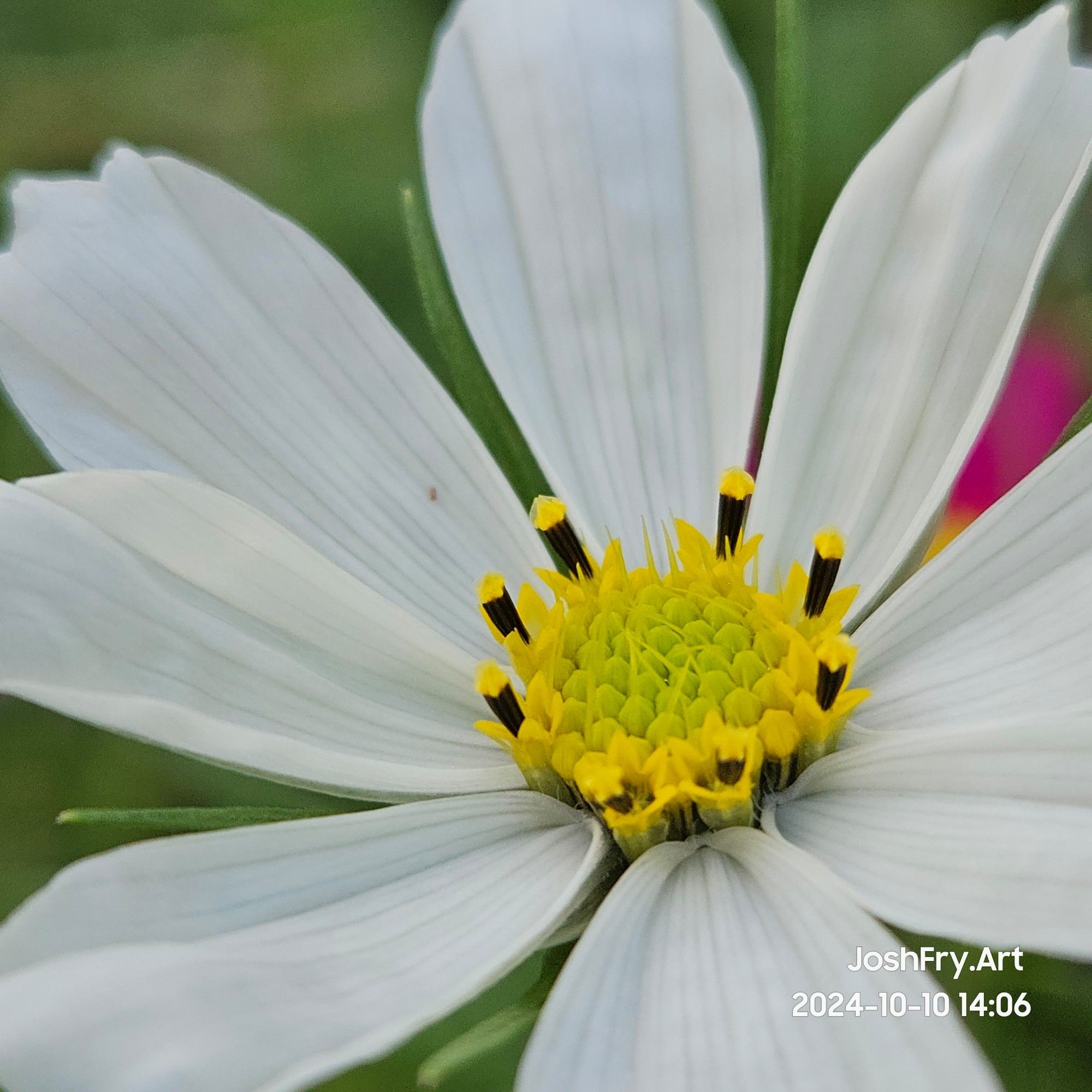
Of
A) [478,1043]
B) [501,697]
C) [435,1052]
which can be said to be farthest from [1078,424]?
[435,1052]

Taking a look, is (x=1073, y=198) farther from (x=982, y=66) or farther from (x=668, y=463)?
(x=668, y=463)

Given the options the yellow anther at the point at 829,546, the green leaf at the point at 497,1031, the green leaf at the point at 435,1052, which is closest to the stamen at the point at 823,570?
the yellow anther at the point at 829,546

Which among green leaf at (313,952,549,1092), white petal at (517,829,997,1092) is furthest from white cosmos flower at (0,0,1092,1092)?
green leaf at (313,952,549,1092)

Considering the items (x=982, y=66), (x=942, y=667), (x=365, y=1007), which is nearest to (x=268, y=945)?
(x=365, y=1007)

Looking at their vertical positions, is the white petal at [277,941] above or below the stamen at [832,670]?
below

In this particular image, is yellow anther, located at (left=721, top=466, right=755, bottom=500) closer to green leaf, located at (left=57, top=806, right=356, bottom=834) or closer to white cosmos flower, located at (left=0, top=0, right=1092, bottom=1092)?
white cosmos flower, located at (left=0, top=0, right=1092, bottom=1092)

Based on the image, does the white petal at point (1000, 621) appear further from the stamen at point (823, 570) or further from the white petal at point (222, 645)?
the white petal at point (222, 645)

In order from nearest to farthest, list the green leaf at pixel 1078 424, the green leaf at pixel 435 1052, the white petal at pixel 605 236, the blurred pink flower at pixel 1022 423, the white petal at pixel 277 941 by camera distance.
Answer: the white petal at pixel 277 941 < the green leaf at pixel 1078 424 < the white petal at pixel 605 236 < the green leaf at pixel 435 1052 < the blurred pink flower at pixel 1022 423
